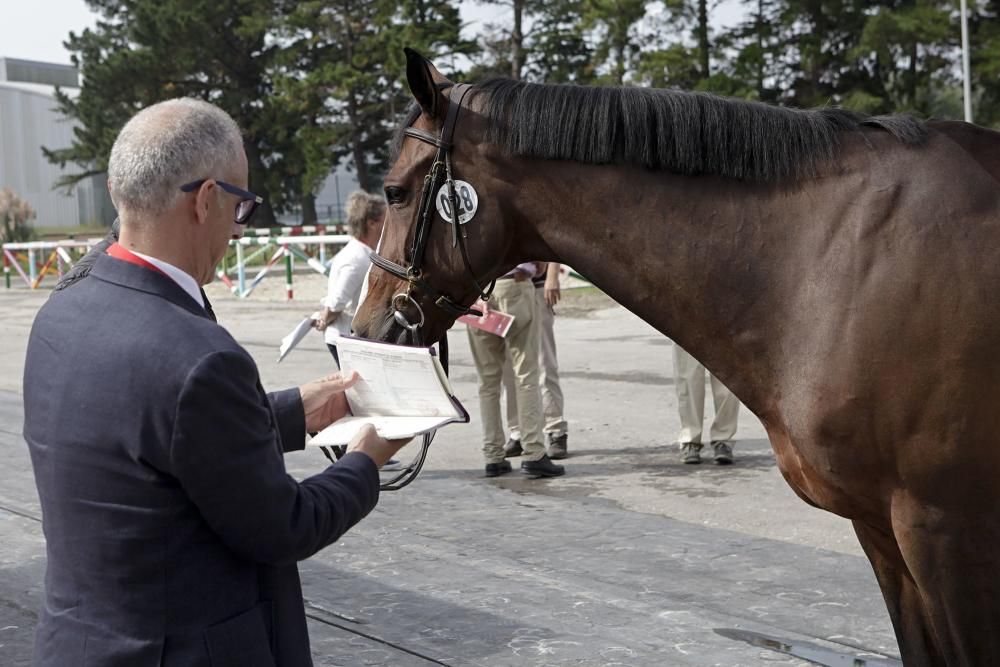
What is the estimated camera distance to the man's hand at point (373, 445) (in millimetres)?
2268

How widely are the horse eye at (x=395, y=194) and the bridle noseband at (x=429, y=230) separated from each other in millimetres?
67

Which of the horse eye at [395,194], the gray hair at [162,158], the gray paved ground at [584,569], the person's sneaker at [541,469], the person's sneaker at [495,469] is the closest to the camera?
the gray hair at [162,158]

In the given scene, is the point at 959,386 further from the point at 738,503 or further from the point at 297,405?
the point at 738,503

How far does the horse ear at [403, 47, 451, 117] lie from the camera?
3.03 metres

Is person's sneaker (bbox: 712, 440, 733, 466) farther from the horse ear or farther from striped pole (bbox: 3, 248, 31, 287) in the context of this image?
striped pole (bbox: 3, 248, 31, 287)

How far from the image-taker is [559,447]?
7910 mm

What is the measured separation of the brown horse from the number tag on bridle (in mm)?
22

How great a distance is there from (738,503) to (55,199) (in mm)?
61974

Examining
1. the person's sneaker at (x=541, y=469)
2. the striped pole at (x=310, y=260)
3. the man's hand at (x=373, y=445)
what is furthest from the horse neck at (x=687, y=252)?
the striped pole at (x=310, y=260)

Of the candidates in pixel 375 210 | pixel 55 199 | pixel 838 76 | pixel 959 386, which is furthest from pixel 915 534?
pixel 55 199

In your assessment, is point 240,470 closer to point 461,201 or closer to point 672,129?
point 461,201

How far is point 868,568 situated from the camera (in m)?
4.99

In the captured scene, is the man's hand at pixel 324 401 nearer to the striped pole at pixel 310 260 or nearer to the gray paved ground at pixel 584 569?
the gray paved ground at pixel 584 569

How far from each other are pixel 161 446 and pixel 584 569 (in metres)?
3.58
